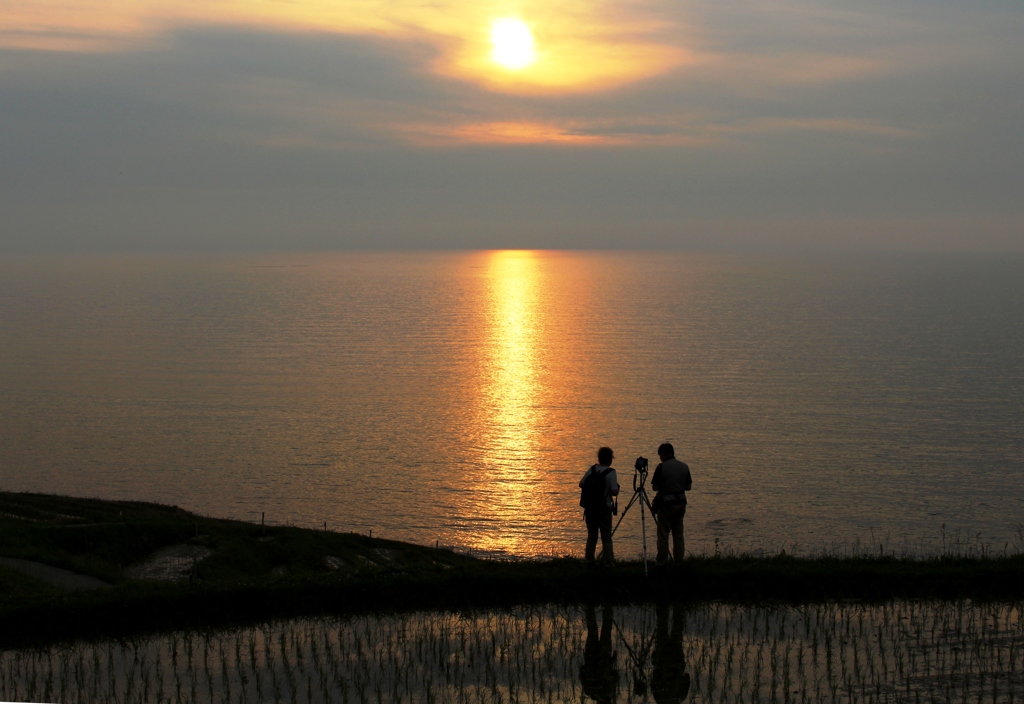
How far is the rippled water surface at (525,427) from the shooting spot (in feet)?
128

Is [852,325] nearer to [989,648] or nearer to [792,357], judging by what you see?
[792,357]

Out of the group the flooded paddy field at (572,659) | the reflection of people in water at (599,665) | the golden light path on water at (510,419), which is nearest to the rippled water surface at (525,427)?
the golden light path on water at (510,419)

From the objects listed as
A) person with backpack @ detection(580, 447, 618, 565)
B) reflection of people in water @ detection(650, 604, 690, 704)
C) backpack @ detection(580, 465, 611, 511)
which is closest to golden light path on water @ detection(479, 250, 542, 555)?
person with backpack @ detection(580, 447, 618, 565)

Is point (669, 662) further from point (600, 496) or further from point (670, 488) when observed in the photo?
point (670, 488)

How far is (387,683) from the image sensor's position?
44.3 feet

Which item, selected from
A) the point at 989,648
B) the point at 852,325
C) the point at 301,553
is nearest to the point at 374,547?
the point at 301,553

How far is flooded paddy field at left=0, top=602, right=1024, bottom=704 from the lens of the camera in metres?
13.1

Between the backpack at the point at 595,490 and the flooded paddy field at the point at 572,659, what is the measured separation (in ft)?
5.92

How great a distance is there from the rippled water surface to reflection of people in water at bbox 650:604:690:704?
7246 millimetres

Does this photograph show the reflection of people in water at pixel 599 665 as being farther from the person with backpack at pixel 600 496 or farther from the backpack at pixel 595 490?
the backpack at pixel 595 490

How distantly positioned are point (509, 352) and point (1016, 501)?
65.2 metres

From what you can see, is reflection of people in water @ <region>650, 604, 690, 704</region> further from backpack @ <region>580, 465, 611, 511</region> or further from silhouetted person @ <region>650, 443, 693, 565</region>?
backpack @ <region>580, 465, 611, 511</region>

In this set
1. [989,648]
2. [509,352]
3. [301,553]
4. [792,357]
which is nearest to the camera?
[989,648]

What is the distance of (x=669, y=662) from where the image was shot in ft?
46.9
